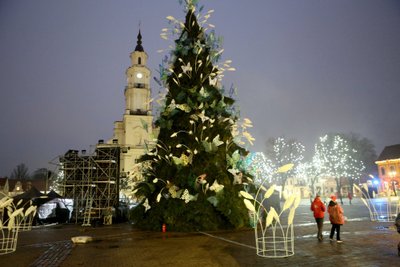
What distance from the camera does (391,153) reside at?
68.8 meters

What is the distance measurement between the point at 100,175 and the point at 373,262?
25.2m

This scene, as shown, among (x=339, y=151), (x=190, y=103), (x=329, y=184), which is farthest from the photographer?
(x=329, y=184)

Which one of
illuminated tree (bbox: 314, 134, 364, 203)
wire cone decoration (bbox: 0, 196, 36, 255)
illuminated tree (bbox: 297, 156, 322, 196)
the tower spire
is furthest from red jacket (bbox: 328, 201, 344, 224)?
the tower spire

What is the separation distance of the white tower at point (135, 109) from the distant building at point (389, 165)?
157 feet

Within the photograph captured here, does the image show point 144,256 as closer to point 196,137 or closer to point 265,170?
point 196,137

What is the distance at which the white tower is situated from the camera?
6638cm

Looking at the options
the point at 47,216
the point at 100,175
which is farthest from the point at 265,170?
the point at 47,216

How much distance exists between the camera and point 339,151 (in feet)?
189

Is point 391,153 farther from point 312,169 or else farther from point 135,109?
point 135,109

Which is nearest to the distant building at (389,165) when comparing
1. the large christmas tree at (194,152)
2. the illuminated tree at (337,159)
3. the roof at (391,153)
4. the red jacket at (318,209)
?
the roof at (391,153)

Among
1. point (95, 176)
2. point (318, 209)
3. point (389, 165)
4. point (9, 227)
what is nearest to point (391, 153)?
point (389, 165)

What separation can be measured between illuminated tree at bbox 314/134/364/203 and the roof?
40.4ft

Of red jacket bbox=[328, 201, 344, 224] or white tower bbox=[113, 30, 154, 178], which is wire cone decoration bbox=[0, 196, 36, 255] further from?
white tower bbox=[113, 30, 154, 178]

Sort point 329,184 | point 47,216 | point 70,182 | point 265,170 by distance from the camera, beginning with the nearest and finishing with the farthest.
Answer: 1. point 47,216
2. point 70,182
3. point 265,170
4. point 329,184
